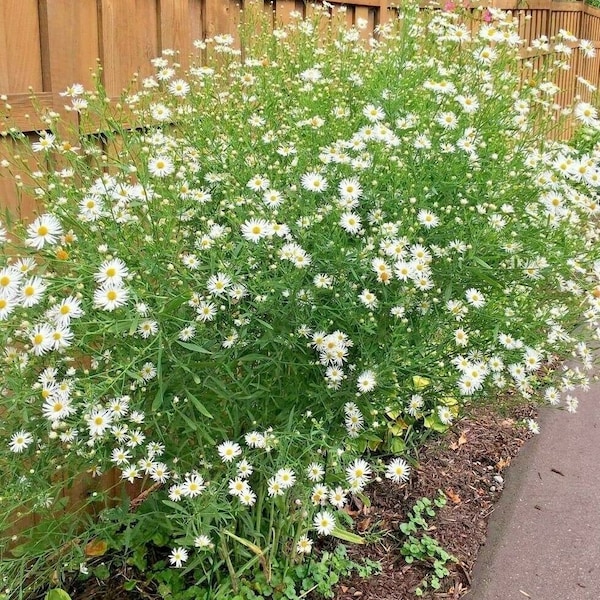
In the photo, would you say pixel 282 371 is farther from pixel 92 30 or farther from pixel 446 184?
pixel 92 30

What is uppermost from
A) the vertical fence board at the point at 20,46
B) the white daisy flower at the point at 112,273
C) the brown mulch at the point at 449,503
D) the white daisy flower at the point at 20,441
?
the vertical fence board at the point at 20,46

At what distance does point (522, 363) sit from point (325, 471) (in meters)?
0.81

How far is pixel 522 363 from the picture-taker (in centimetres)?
261

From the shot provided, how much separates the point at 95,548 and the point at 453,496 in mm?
1748

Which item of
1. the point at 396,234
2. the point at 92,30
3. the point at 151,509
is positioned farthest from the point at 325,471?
the point at 92,30

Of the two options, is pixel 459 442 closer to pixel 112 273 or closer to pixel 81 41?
pixel 112 273

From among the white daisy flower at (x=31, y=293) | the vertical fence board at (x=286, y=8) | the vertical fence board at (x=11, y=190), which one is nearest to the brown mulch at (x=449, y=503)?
the white daisy flower at (x=31, y=293)

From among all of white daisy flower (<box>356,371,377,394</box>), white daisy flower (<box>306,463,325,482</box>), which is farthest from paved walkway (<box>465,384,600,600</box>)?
white daisy flower (<box>356,371,377,394</box>)

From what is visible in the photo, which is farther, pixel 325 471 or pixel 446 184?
pixel 325 471

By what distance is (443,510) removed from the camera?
3.53 meters

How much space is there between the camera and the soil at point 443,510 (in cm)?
302

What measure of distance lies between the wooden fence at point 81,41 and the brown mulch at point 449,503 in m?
1.25

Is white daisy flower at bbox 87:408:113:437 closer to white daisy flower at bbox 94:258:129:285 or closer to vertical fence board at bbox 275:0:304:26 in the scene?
white daisy flower at bbox 94:258:129:285

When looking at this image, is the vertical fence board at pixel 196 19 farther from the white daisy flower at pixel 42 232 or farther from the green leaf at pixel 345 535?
the green leaf at pixel 345 535
